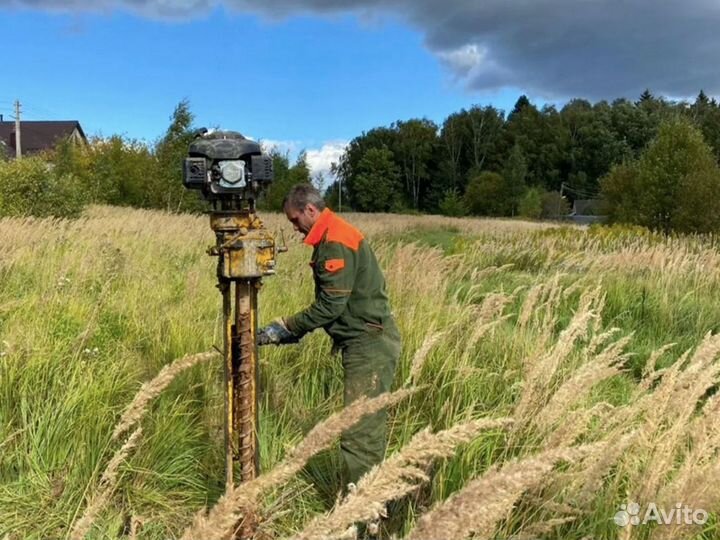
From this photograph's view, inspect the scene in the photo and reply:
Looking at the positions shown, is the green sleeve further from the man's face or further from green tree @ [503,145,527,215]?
green tree @ [503,145,527,215]

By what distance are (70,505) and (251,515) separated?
41.6 inches

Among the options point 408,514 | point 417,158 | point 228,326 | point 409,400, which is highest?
point 417,158

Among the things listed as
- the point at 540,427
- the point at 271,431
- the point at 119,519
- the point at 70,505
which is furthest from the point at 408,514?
the point at 70,505

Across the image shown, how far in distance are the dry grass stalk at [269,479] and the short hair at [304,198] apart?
1.74 m

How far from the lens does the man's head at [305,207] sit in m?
3.15

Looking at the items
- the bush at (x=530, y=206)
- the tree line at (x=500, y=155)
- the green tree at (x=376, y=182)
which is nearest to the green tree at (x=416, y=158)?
the tree line at (x=500, y=155)

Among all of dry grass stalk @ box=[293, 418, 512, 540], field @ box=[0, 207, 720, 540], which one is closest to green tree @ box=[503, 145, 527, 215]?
field @ box=[0, 207, 720, 540]

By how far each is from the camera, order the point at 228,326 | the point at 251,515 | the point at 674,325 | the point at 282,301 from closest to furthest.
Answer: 1. the point at 251,515
2. the point at 228,326
3. the point at 282,301
4. the point at 674,325

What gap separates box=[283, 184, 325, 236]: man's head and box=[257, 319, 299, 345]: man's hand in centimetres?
56

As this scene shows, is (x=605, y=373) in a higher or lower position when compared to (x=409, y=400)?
higher

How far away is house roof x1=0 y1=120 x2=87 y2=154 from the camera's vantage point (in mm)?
53562

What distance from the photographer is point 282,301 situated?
534cm

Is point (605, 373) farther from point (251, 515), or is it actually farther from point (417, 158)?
point (417, 158)

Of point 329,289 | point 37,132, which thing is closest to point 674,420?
point 329,289
